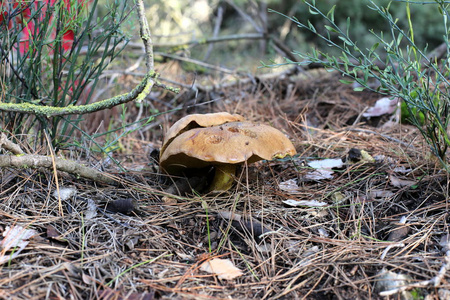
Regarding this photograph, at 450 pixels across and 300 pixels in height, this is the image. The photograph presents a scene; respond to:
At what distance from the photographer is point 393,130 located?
3.01 m

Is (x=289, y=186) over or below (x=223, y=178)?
below

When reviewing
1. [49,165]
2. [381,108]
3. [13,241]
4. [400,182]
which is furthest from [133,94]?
[381,108]

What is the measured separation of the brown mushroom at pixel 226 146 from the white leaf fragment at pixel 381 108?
5.90 ft

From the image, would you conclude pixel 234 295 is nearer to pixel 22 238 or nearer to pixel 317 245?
pixel 317 245

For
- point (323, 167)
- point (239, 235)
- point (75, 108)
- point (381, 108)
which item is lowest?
point (381, 108)

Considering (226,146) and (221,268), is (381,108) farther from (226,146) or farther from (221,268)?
(221,268)

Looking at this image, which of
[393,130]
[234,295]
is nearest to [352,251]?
[234,295]

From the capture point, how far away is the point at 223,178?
2127 mm

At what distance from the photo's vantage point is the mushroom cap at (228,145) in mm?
1776

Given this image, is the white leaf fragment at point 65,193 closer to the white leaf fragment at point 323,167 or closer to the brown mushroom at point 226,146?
the brown mushroom at point 226,146

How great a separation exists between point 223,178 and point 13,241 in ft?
3.43

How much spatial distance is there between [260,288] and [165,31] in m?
7.08

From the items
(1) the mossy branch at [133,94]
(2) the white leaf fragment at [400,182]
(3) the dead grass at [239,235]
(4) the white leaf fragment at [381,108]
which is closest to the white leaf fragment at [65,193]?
(3) the dead grass at [239,235]

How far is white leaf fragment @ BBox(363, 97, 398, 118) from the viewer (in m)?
3.43
